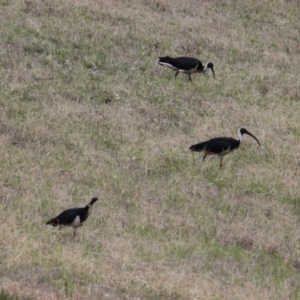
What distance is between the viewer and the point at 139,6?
24.4m

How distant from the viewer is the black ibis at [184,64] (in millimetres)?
18828

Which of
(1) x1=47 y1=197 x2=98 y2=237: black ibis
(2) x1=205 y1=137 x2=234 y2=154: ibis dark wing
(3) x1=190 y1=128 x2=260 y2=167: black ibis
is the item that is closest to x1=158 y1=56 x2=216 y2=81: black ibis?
(3) x1=190 y1=128 x2=260 y2=167: black ibis

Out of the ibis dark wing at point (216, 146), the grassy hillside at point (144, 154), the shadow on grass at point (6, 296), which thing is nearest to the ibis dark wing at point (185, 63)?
A: the grassy hillside at point (144, 154)

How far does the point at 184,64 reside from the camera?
18750 millimetres

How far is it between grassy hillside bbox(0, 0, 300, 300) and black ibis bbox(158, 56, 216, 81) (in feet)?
1.11

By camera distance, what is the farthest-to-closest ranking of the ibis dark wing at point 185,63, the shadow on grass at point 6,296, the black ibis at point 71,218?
1. the ibis dark wing at point 185,63
2. the black ibis at point 71,218
3. the shadow on grass at point 6,296

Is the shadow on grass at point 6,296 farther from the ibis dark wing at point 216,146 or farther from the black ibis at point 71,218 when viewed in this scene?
the ibis dark wing at point 216,146

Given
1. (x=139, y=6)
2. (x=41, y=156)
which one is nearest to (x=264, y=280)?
(x=41, y=156)

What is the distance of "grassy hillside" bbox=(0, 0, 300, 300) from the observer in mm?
9953

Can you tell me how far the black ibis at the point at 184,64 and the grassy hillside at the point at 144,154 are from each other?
1.11 ft

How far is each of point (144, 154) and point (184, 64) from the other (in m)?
4.62

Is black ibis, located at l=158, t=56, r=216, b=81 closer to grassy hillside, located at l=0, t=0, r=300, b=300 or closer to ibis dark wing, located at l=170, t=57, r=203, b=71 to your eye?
ibis dark wing, located at l=170, t=57, r=203, b=71

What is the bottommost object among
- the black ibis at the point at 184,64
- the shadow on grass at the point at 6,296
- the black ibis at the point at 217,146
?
the black ibis at the point at 184,64

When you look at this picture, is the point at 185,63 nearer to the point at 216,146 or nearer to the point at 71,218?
the point at 216,146
